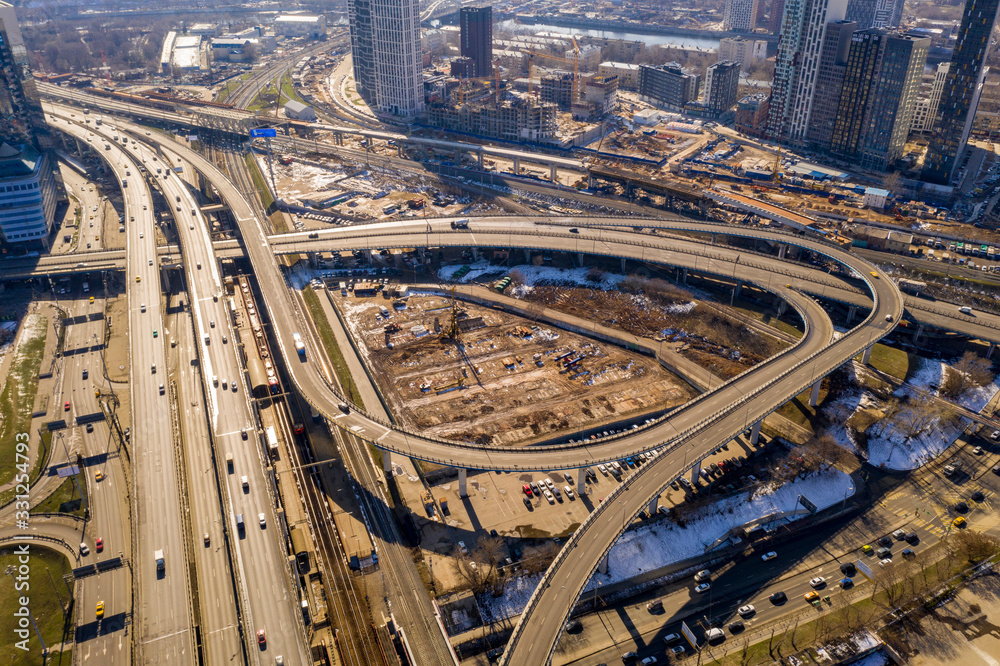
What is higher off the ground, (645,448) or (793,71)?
(793,71)

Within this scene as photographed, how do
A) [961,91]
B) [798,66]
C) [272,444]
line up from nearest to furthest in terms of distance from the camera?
1. [272,444]
2. [961,91]
3. [798,66]

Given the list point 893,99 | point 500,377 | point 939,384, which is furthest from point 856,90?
point 500,377

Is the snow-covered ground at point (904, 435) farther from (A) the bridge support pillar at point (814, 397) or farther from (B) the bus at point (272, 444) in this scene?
(B) the bus at point (272, 444)

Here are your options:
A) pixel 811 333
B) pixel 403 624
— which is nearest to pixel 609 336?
pixel 811 333

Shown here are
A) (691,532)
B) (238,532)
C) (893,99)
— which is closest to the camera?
(238,532)

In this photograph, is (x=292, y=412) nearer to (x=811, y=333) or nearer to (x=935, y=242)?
(x=811, y=333)

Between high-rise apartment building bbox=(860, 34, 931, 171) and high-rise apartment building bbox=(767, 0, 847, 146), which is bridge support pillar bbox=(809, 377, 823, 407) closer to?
high-rise apartment building bbox=(860, 34, 931, 171)

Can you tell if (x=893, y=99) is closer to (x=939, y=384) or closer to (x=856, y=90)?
(x=856, y=90)
